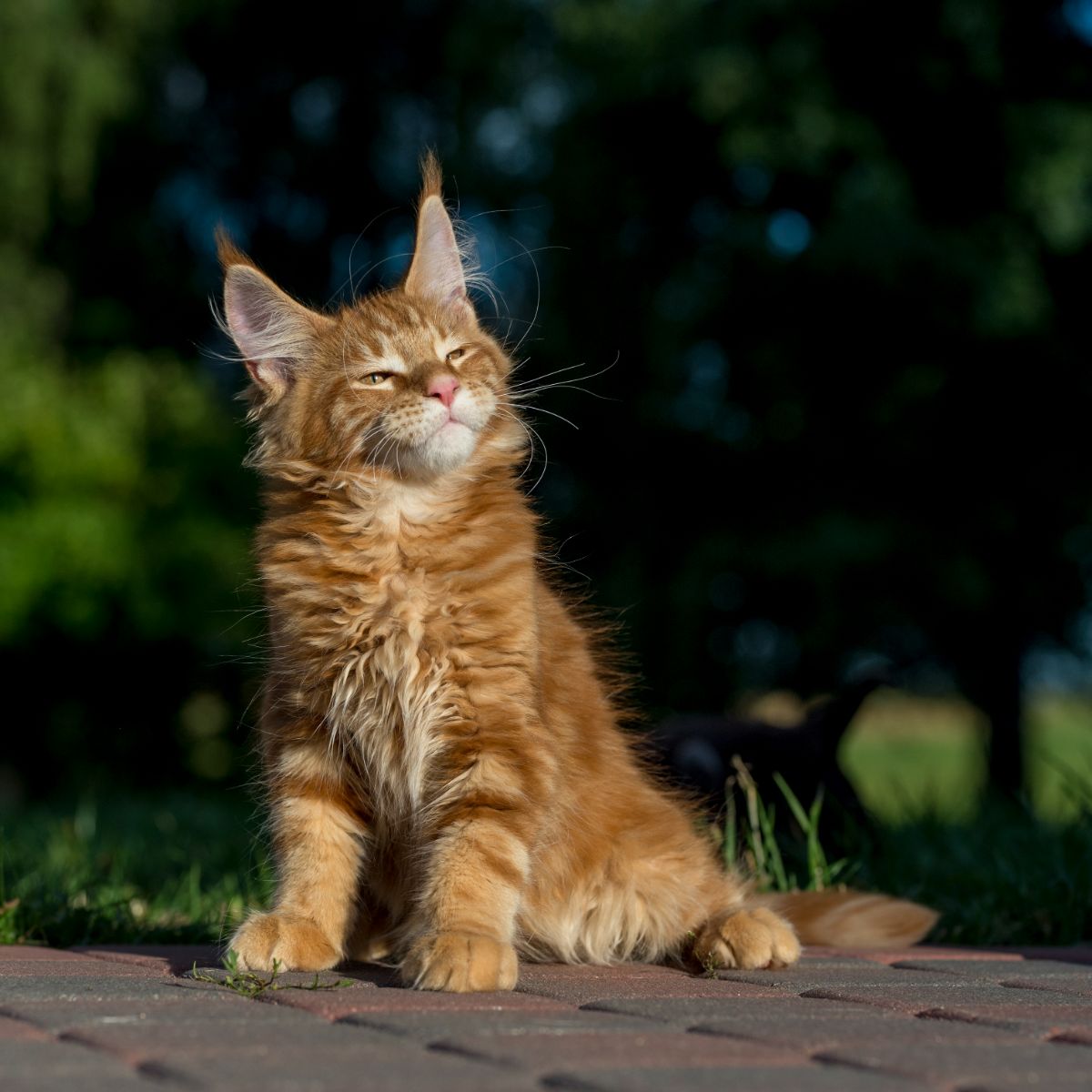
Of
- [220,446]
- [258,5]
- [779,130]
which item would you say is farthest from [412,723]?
[258,5]

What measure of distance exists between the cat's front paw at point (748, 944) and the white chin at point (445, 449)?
119 centimetres

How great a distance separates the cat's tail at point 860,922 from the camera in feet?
11.5

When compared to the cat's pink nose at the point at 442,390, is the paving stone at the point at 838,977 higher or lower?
lower

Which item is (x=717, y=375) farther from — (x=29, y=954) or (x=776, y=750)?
(x=29, y=954)

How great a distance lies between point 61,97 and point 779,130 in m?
6.54

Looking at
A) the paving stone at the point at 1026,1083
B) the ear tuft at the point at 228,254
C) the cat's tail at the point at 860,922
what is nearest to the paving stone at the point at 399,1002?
the paving stone at the point at 1026,1083

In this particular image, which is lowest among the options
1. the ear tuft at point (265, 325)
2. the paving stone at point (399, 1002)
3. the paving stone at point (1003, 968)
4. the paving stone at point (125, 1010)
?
the paving stone at point (125, 1010)

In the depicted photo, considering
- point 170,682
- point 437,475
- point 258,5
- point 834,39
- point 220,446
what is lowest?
point 437,475

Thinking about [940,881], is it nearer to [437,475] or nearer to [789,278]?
[437,475]

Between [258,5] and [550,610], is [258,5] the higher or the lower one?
the higher one

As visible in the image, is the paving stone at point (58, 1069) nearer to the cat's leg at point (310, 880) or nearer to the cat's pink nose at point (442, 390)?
the cat's leg at point (310, 880)

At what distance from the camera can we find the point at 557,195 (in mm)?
10656

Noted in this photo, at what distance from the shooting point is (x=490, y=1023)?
2.16 metres

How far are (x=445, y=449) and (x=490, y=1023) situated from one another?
1482mm
